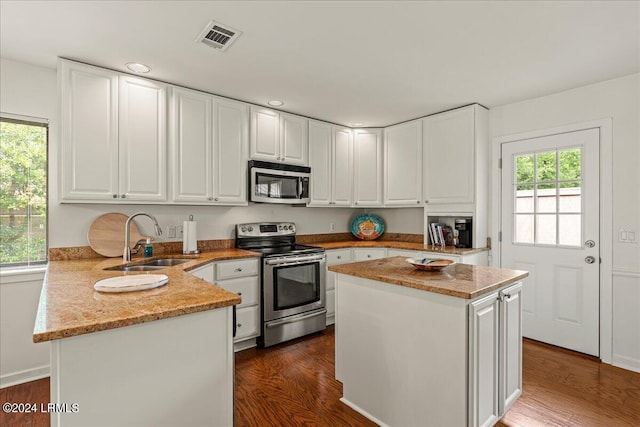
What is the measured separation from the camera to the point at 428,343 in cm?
169

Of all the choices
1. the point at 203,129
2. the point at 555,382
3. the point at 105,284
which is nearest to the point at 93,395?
the point at 105,284

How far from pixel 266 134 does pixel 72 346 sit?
9.08ft

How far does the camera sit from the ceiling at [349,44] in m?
1.84

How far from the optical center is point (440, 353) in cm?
164

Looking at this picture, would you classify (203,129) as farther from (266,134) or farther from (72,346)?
(72,346)

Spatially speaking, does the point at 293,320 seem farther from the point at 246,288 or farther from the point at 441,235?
the point at 441,235

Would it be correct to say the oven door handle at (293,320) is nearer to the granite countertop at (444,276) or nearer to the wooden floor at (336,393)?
the wooden floor at (336,393)

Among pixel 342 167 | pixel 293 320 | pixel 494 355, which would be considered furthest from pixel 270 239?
pixel 494 355

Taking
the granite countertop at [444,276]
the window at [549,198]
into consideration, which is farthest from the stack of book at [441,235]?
the granite countertop at [444,276]

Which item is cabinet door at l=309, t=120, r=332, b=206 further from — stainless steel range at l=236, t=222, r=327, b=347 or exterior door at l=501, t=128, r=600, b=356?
exterior door at l=501, t=128, r=600, b=356

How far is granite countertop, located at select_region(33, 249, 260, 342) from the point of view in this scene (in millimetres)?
1033

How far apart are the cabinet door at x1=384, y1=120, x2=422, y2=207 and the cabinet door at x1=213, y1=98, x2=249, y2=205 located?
1.90 m

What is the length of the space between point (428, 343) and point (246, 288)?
181 centimetres

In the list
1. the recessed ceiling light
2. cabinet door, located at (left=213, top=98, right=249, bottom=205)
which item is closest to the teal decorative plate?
cabinet door, located at (left=213, top=98, right=249, bottom=205)
